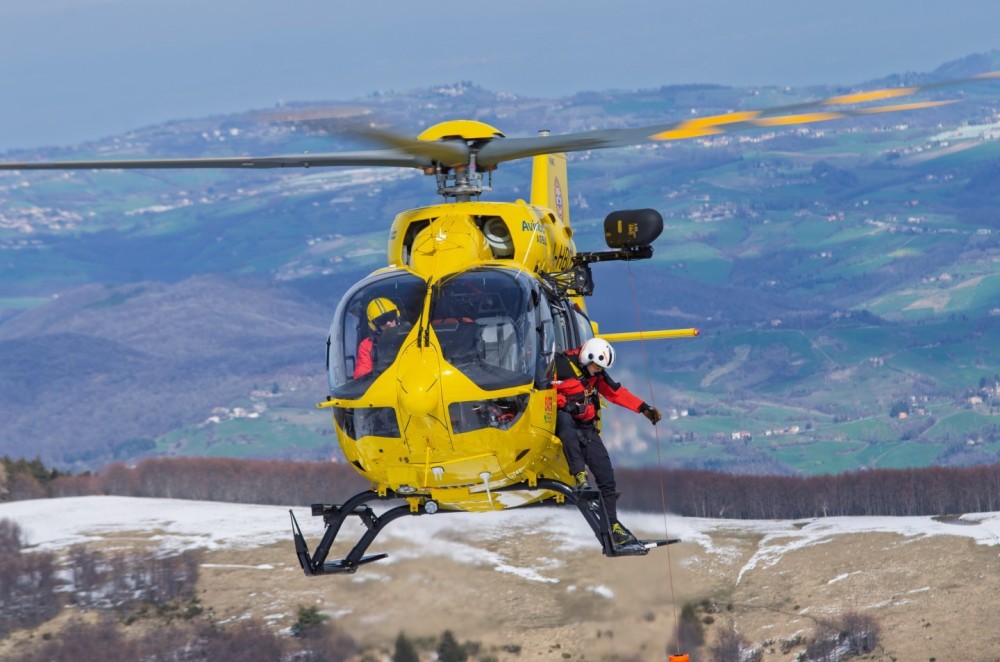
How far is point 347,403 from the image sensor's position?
54.8 ft

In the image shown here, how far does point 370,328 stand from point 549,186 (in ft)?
27.9

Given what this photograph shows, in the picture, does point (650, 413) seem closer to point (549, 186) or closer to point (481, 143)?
point (481, 143)

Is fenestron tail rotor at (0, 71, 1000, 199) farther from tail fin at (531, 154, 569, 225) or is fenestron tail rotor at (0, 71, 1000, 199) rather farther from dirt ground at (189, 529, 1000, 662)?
dirt ground at (189, 529, 1000, 662)

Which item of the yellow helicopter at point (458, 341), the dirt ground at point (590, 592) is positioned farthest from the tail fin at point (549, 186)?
the dirt ground at point (590, 592)

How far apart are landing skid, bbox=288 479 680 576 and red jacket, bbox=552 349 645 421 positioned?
0.93m

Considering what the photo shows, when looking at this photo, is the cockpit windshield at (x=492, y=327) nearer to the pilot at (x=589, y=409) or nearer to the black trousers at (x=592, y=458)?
the pilot at (x=589, y=409)

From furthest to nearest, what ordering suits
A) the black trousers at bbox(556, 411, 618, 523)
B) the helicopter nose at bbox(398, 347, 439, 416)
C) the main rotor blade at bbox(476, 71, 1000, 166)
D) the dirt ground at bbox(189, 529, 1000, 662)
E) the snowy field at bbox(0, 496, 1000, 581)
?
1. the snowy field at bbox(0, 496, 1000, 581)
2. the dirt ground at bbox(189, 529, 1000, 662)
3. the black trousers at bbox(556, 411, 618, 523)
4. the helicopter nose at bbox(398, 347, 439, 416)
5. the main rotor blade at bbox(476, 71, 1000, 166)

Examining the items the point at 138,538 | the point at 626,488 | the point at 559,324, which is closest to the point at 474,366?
the point at 559,324

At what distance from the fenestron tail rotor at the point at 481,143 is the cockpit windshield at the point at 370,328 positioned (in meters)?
1.46

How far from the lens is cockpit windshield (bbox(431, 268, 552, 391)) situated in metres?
16.4

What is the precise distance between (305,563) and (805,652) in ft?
127

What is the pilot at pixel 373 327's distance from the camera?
1672 centimetres

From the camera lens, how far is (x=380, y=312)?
17031 millimetres

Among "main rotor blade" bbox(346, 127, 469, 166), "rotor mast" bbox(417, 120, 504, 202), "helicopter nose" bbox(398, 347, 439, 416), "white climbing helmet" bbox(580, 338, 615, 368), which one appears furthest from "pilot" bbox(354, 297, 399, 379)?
"white climbing helmet" bbox(580, 338, 615, 368)
